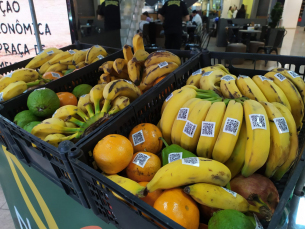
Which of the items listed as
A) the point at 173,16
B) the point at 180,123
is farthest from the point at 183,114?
the point at 173,16

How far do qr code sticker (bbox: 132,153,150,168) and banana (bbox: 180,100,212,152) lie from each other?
17cm

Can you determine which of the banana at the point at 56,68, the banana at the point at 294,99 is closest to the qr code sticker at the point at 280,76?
the banana at the point at 294,99

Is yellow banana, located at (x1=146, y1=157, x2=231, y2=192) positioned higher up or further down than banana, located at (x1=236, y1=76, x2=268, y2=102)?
further down

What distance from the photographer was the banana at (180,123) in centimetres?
84

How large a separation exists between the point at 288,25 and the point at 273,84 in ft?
48.6

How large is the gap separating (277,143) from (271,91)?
0.33 m

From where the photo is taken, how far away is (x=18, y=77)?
1432 mm

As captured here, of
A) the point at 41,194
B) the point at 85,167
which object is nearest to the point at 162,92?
the point at 85,167

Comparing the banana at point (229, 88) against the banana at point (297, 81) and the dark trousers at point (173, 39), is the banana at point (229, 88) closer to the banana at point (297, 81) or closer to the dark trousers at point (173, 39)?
the banana at point (297, 81)

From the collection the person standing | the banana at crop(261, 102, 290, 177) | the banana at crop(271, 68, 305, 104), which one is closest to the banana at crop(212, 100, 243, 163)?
the banana at crop(261, 102, 290, 177)

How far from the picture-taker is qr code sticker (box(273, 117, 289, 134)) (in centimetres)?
72

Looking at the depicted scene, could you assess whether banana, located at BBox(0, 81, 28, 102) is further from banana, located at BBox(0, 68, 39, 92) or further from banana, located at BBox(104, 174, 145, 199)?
banana, located at BBox(104, 174, 145, 199)

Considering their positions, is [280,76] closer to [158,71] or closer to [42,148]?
[158,71]

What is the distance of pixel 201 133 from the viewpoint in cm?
77
